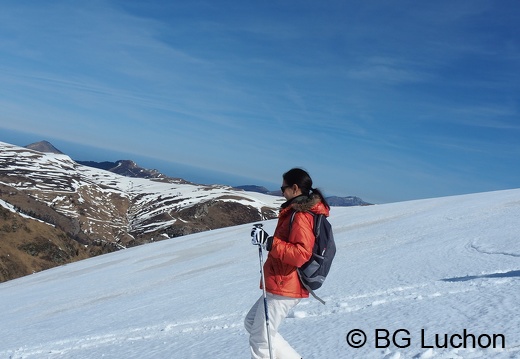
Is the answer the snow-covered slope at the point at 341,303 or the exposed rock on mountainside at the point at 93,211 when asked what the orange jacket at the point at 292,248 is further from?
the exposed rock on mountainside at the point at 93,211

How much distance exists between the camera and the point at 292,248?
4.89 m

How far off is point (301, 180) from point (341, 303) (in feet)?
14.0

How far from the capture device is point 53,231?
79.8 m

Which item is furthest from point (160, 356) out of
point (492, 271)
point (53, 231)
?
point (53, 231)

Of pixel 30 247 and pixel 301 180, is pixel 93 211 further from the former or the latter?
pixel 301 180

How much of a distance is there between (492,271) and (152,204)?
489 ft

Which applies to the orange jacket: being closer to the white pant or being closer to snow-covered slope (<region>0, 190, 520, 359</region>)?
the white pant

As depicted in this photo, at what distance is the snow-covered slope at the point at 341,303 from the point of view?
6398 mm

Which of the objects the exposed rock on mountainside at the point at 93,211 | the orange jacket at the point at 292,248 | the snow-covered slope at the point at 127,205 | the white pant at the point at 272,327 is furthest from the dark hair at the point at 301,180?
the snow-covered slope at the point at 127,205

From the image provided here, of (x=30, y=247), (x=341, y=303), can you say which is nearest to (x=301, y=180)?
(x=341, y=303)

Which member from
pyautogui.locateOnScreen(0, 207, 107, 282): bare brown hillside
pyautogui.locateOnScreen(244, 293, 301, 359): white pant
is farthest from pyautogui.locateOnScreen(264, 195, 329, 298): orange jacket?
pyautogui.locateOnScreen(0, 207, 107, 282): bare brown hillside

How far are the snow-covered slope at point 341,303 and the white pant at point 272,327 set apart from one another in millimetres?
1026

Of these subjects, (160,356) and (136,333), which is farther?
(136,333)

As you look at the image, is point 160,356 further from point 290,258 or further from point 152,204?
point 152,204
